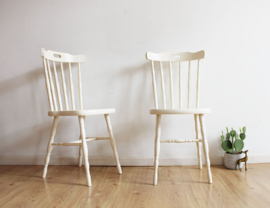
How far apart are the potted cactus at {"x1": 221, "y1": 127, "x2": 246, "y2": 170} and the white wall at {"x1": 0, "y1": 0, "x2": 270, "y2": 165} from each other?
94 mm

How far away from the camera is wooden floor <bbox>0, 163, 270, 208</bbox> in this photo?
3.25ft

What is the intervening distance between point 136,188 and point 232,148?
747 millimetres

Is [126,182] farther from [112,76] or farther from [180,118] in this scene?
[112,76]

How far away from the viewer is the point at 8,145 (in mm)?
1716

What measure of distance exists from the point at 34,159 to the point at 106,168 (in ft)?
1.94

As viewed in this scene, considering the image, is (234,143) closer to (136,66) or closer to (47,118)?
(136,66)

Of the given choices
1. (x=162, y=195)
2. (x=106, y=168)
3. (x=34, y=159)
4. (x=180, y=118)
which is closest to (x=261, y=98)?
(x=180, y=118)

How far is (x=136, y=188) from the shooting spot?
3.79ft

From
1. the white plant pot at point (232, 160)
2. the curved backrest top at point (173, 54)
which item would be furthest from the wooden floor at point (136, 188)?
the curved backrest top at point (173, 54)

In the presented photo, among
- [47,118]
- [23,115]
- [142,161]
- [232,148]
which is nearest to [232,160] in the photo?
[232,148]

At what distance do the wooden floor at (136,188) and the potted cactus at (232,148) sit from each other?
0.19ft

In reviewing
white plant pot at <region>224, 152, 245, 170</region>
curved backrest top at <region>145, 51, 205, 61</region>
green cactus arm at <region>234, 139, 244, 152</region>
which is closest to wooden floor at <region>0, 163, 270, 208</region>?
white plant pot at <region>224, 152, 245, 170</region>

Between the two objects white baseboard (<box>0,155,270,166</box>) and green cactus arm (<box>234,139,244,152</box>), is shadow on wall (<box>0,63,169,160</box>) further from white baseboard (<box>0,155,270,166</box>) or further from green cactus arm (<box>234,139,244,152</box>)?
green cactus arm (<box>234,139,244,152</box>)

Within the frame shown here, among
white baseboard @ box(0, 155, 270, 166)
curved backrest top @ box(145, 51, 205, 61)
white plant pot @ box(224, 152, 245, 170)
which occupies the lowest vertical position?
white baseboard @ box(0, 155, 270, 166)
